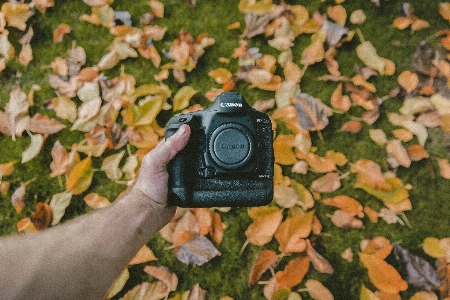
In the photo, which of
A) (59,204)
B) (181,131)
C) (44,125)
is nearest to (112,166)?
(59,204)

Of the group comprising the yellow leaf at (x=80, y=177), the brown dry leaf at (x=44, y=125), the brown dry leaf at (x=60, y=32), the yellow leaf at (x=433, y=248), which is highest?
the brown dry leaf at (x=60, y=32)

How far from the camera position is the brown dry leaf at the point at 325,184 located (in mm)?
1464

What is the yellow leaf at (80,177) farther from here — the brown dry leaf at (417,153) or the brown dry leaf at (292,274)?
the brown dry leaf at (417,153)

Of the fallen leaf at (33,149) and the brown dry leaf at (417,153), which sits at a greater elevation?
the fallen leaf at (33,149)

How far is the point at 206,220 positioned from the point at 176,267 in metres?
0.20

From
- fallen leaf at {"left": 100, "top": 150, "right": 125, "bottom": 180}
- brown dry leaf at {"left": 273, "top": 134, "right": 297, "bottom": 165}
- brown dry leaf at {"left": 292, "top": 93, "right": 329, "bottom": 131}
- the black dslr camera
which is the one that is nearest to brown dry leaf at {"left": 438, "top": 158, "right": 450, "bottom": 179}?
brown dry leaf at {"left": 292, "top": 93, "right": 329, "bottom": 131}

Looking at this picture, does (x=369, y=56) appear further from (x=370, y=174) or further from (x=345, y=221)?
(x=345, y=221)

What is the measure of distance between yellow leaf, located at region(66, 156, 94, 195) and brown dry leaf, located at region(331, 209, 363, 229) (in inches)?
36.9

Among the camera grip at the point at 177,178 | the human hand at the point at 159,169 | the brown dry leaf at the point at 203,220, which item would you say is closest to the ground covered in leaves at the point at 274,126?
the brown dry leaf at the point at 203,220

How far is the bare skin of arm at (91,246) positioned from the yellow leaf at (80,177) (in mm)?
332

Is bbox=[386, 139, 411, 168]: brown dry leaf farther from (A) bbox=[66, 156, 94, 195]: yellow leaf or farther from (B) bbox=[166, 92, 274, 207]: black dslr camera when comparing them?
(A) bbox=[66, 156, 94, 195]: yellow leaf

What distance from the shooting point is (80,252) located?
1030 millimetres

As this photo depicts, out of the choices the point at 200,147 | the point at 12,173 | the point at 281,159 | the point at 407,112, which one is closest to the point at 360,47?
the point at 407,112

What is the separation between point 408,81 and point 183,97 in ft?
3.06
